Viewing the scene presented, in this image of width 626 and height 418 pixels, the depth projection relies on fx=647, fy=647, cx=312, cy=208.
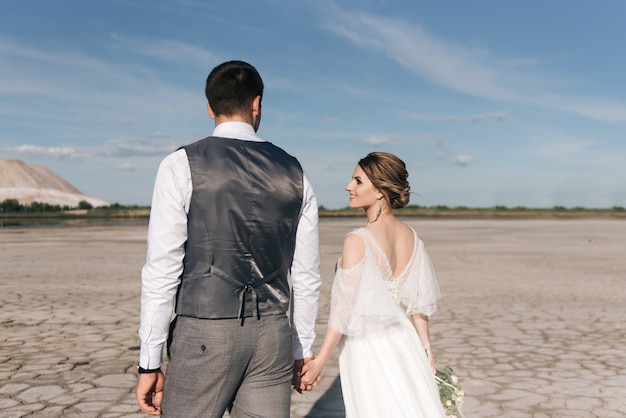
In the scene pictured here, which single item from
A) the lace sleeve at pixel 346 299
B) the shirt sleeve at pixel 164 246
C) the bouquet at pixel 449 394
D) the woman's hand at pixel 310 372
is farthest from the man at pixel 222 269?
the bouquet at pixel 449 394

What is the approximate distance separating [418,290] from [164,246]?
1.51 metres

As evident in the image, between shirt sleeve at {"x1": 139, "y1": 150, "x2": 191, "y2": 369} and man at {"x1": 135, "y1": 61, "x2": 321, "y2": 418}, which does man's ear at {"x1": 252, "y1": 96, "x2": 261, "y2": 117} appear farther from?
shirt sleeve at {"x1": 139, "y1": 150, "x2": 191, "y2": 369}

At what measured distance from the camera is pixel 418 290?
130 inches

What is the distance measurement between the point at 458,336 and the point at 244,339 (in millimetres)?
5783

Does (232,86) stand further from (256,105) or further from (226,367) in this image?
(226,367)

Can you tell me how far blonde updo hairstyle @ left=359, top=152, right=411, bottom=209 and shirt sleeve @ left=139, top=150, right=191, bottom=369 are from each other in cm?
114

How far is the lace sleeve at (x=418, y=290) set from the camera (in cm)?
327

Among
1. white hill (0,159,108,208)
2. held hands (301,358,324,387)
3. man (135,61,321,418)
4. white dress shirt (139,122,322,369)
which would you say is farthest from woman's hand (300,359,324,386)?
white hill (0,159,108,208)

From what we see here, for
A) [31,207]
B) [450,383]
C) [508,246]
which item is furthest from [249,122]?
[31,207]

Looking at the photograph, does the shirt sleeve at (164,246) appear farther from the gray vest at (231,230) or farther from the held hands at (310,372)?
the held hands at (310,372)

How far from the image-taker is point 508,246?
2402 centimetres

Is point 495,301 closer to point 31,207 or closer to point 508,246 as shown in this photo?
point 508,246

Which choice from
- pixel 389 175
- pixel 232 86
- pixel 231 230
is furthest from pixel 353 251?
pixel 232 86

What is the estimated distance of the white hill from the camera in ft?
355
